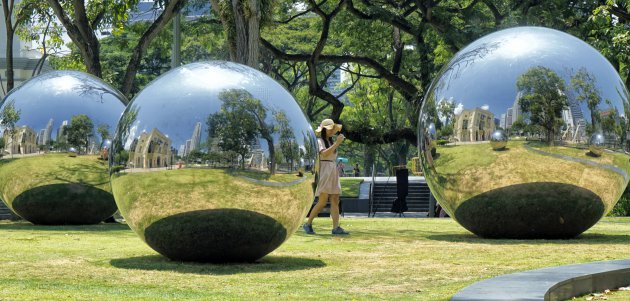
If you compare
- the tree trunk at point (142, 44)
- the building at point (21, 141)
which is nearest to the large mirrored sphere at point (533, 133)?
the building at point (21, 141)

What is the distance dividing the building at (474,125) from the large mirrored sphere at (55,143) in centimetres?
660

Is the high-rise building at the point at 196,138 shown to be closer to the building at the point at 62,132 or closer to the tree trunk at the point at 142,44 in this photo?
the building at the point at 62,132

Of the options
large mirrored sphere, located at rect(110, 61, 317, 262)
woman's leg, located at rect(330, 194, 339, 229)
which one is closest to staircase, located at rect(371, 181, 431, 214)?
woman's leg, located at rect(330, 194, 339, 229)

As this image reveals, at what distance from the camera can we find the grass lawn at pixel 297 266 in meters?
8.88

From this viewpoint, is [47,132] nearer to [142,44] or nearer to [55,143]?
[55,143]

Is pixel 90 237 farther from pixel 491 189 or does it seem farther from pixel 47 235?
pixel 491 189

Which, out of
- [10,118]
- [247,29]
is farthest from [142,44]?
[10,118]

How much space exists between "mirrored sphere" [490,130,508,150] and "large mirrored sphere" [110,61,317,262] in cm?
368

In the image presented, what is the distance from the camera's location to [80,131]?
1802cm

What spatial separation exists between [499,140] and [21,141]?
844 cm

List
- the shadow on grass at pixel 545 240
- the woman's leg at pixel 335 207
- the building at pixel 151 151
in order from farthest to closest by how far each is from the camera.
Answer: the woman's leg at pixel 335 207 < the shadow on grass at pixel 545 240 < the building at pixel 151 151

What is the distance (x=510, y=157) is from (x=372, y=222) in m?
7.99

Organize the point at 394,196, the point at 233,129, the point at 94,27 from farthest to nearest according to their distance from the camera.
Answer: the point at 394,196
the point at 94,27
the point at 233,129

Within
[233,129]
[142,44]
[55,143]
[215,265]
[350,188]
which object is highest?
[142,44]
